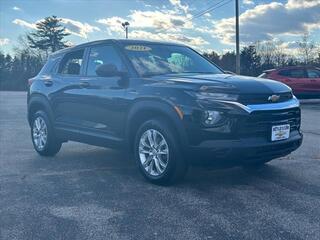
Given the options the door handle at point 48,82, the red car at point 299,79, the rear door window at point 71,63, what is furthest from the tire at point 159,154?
the red car at point 299,79

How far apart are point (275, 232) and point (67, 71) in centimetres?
444

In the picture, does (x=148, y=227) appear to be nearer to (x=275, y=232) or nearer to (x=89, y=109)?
(x=275, y=232)

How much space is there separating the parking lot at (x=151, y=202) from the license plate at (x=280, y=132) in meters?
0.59

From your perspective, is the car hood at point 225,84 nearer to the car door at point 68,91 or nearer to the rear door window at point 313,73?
the car door at point 68,91

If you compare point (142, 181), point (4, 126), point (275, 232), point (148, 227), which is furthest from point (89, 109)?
point (4, 126)

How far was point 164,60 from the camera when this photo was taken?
6.06 meters

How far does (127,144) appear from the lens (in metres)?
5.65

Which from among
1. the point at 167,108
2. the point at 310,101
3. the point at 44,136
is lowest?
the point at 310,101

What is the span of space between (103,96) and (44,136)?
198 cm

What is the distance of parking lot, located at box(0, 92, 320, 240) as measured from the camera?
3.77 m

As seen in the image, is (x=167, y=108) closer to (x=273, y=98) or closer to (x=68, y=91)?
(x=273, y=98)

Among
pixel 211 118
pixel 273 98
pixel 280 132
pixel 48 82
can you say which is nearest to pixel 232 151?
pixel 211 118

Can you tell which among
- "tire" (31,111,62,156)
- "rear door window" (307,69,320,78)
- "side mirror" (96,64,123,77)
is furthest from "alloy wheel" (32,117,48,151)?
"rear door window" (307,69,320,78)

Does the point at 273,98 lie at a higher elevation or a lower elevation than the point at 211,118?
higher
